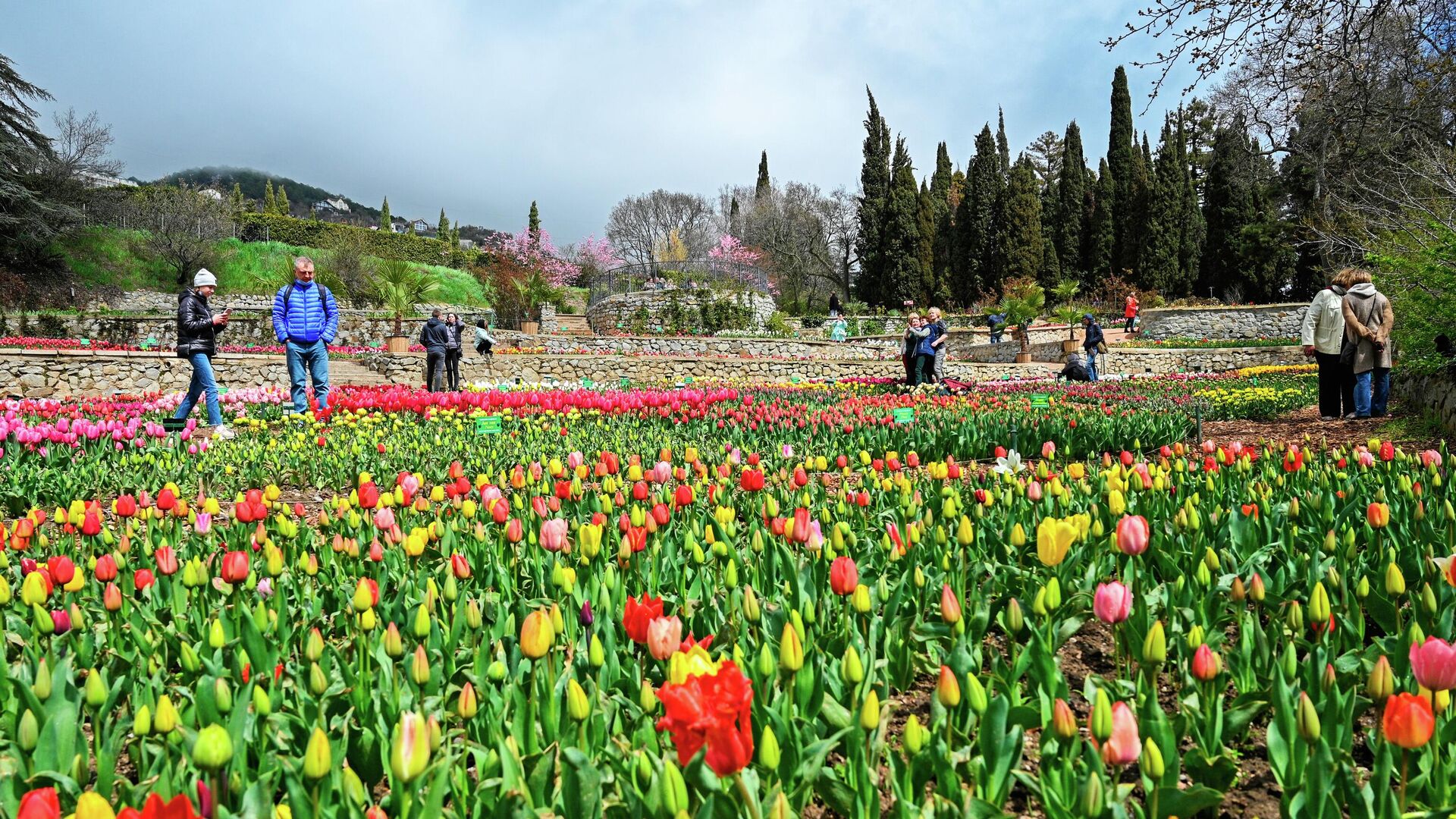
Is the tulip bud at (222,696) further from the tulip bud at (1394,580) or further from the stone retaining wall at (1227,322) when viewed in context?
Answer: the stone retaining wall at (1227,322)

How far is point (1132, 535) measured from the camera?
79.5 inches

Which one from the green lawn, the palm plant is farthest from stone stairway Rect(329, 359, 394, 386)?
the green lawn

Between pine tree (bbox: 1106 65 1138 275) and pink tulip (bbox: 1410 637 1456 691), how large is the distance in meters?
36.8

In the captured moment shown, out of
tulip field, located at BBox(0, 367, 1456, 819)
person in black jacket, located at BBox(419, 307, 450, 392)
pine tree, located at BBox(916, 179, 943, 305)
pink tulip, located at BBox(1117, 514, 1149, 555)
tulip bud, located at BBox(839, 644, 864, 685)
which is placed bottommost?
tulip field, located at BBox(0, 367, 1456, 819)

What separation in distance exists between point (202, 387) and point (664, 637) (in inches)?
286

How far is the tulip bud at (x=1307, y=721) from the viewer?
1.22 metres

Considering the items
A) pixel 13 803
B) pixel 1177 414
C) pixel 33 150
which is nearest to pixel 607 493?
pixel 13 803

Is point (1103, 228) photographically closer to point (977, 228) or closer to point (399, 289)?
point (977, 228)

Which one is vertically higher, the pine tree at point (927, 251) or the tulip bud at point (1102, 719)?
the pine tree at point (927, 251)

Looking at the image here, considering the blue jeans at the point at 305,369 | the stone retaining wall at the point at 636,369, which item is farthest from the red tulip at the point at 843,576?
the stone retaining wall at the point at 636,369

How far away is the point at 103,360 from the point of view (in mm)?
14602

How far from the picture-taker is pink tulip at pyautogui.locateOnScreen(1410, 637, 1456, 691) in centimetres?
128

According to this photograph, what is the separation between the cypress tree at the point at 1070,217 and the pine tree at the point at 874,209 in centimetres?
801

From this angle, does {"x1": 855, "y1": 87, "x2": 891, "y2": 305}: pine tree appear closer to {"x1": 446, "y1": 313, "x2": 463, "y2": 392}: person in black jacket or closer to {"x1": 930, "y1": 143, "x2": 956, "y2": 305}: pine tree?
{"x1": 930, "y1": 143, "x2": 956, "y2": 305}: pine tree
